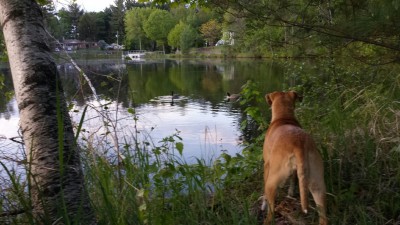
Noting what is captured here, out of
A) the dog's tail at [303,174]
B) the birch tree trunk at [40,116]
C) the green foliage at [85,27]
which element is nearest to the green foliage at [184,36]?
the green foliage at [85,27]

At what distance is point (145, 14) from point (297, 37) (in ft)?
346

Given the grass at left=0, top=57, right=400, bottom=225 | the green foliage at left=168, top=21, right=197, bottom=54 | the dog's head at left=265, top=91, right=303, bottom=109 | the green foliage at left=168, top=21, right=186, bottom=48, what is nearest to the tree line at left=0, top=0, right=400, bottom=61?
the grass at left=0, top=57, right=400, bottom=225

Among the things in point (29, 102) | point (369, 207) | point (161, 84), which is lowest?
point (161, 84)

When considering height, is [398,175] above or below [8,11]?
below

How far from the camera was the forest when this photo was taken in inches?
88.4

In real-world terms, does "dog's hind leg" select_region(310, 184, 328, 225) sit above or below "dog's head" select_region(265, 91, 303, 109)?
below

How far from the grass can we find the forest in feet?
0.05

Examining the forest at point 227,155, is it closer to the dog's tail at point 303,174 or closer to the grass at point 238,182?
the grass at point 238,182

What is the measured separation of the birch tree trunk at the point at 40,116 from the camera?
2.19m

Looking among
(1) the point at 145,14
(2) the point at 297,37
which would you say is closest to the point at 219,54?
(1) the point at 145,14

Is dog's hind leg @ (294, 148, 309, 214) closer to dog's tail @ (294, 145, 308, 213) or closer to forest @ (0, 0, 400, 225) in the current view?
dog's tail @ (294, 145, 308, 213)

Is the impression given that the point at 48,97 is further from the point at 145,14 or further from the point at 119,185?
the point at 145,14

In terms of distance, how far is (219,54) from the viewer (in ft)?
244

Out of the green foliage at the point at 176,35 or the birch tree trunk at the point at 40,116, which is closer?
the birch tree trunk at the point at 40,116
